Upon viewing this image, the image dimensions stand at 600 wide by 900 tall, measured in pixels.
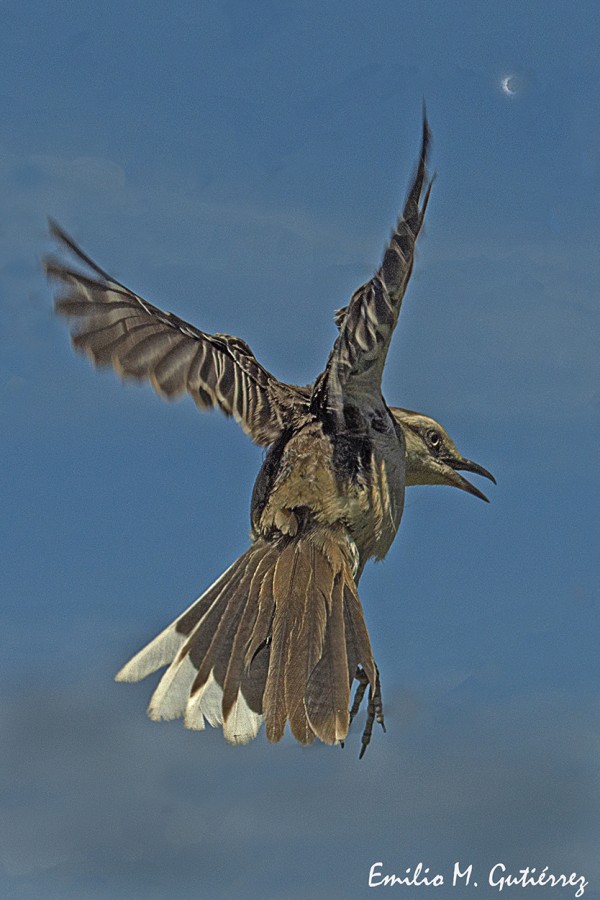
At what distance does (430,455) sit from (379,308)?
2449 mm

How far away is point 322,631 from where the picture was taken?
758cm

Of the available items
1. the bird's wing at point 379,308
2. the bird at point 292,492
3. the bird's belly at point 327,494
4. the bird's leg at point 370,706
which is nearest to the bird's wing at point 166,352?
the bird at point 292,492

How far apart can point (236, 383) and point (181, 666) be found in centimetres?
267

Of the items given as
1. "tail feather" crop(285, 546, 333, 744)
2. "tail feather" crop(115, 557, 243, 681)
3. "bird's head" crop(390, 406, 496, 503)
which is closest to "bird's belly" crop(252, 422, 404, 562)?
"tail feather" crop(285, 546, 333, 744)

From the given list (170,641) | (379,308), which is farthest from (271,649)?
(379,308)

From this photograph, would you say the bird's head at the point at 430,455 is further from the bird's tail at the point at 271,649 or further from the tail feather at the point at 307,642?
the tail feather at the point at 307,642

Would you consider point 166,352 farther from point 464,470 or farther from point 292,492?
point 464,470

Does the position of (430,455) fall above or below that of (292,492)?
above

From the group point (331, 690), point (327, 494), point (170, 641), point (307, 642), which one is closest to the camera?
point (331, 690)

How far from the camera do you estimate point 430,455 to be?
9.82 metres

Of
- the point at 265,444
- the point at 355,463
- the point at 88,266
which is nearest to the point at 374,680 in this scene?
the point at 355,463

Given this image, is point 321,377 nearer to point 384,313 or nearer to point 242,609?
point 384,313

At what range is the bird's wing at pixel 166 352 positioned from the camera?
9.33 metres

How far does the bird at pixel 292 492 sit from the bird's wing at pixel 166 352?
0.04ft
